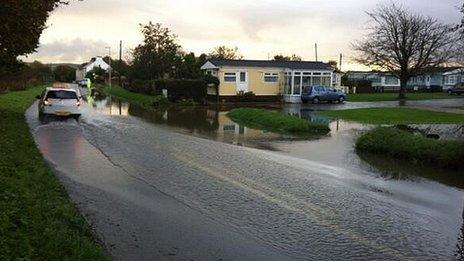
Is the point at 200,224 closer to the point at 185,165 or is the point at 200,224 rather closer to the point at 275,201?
the point at 275,201

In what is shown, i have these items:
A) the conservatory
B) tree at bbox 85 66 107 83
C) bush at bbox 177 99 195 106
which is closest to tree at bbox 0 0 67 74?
→ bush at bbox 177 99 195 106

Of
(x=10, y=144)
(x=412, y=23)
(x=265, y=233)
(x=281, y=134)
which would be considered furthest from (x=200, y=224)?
(x=412, y=23)

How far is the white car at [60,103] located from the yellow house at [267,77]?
22.9 metres

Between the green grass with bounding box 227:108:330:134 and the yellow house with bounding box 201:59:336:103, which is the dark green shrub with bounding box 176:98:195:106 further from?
the green grass with bounding box 227:108:330:134

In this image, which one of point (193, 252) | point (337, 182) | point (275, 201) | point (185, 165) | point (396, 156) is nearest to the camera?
point (193, 252)

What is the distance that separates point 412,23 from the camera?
5156 cm

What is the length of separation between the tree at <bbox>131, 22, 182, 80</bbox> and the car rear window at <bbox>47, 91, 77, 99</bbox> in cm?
3247

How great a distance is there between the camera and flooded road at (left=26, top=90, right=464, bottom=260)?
6.96 m

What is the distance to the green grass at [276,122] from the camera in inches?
885

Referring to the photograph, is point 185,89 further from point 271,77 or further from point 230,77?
point 271,77

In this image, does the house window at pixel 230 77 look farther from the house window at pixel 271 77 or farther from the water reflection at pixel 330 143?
the water reflection at pixel 330 143

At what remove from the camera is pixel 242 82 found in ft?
161

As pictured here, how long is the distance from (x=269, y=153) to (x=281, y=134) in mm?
5848

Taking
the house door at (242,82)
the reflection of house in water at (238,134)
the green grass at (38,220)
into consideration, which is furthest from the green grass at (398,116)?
the green grass at (38,220)
